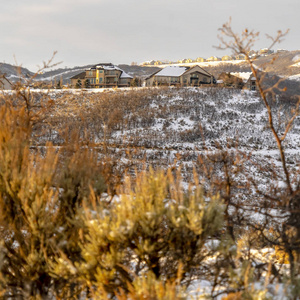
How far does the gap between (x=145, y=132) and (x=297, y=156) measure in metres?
15.8

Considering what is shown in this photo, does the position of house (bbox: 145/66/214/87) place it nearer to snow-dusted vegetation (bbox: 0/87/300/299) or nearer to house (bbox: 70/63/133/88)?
house (bbox: 70/63/133/88)

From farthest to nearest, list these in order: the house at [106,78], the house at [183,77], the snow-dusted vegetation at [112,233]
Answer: the house at [106,78], the house at [183,77], the snow-dusted vegetation at [112,233]

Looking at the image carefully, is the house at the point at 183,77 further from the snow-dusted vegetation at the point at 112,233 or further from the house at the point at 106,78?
the snow-dusted vegetation at the point at 112,233

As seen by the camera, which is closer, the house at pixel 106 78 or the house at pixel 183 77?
the house at pixel 183 77

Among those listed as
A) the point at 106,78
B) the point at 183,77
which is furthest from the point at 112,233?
the point at 106,78

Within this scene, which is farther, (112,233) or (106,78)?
(106,78)

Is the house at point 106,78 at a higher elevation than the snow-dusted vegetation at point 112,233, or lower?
higher

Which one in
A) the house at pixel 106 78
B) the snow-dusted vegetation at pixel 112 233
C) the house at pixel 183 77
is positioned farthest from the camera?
the house at pixel 106 78

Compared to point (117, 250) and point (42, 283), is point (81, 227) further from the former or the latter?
point (42, 283)

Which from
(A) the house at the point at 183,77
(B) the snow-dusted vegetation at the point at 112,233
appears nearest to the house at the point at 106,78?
(A) the house at the point at 183,77

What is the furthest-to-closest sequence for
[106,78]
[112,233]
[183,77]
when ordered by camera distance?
1. [106,78]
2. [183,77]
3. [112,233]

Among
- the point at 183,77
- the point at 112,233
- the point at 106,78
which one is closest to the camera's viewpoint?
the point at 112,233

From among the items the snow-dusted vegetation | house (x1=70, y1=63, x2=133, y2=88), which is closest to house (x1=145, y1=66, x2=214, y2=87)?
house (x1=70, y1=63, x2=133, y2=88)

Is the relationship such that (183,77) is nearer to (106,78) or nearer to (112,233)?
(106,78)
